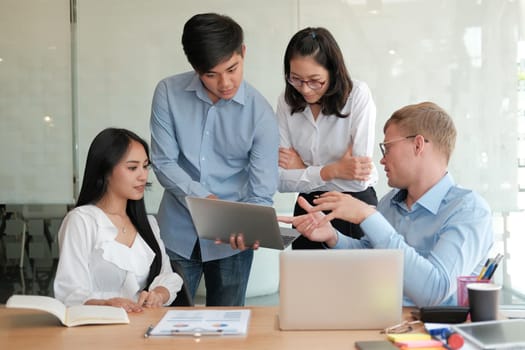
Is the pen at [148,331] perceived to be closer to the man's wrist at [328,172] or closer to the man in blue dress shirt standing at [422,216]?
the man in blue dress shirt standing at [422,216]

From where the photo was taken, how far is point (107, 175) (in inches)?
118

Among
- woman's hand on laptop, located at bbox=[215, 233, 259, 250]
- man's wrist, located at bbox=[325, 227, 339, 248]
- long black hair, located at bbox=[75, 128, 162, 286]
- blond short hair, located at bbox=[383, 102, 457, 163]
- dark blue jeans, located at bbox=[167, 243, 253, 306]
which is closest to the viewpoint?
blond short hair, located at bbox=[383, 102, 457, 163]

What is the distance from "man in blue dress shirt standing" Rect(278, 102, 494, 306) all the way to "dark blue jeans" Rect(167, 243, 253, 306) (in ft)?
1.91

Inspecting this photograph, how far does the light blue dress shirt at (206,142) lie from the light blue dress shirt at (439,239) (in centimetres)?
83

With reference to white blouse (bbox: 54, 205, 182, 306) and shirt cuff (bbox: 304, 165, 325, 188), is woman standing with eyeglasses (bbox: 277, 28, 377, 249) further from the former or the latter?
white blouse (bbox: 54, 205, 182, 306)

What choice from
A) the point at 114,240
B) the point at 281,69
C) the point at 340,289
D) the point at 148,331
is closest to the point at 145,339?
the point at 148,331

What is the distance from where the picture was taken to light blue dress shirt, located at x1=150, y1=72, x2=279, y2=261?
3.14m

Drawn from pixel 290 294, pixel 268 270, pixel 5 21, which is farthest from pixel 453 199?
pixel 5 21

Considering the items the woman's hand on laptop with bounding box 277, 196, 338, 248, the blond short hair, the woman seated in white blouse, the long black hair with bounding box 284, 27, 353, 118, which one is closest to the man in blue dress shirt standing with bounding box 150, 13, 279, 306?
the woman seated in white blouse

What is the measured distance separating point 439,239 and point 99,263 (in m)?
1.22

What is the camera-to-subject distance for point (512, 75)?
514 cm

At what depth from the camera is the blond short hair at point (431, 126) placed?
248 centimetres

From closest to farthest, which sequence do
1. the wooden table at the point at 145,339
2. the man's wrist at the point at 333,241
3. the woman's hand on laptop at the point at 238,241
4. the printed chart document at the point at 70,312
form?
the wooden table at the point at 145,339, the printed chart document at the point at 70,312, the man's wrist at the point at 333,241, the woman's hand on laptop at the point at 238,241

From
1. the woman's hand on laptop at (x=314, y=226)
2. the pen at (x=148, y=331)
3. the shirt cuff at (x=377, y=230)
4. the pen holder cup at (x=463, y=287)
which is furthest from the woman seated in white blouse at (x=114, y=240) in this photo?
the pen holder cup at (x=463, y=287)
